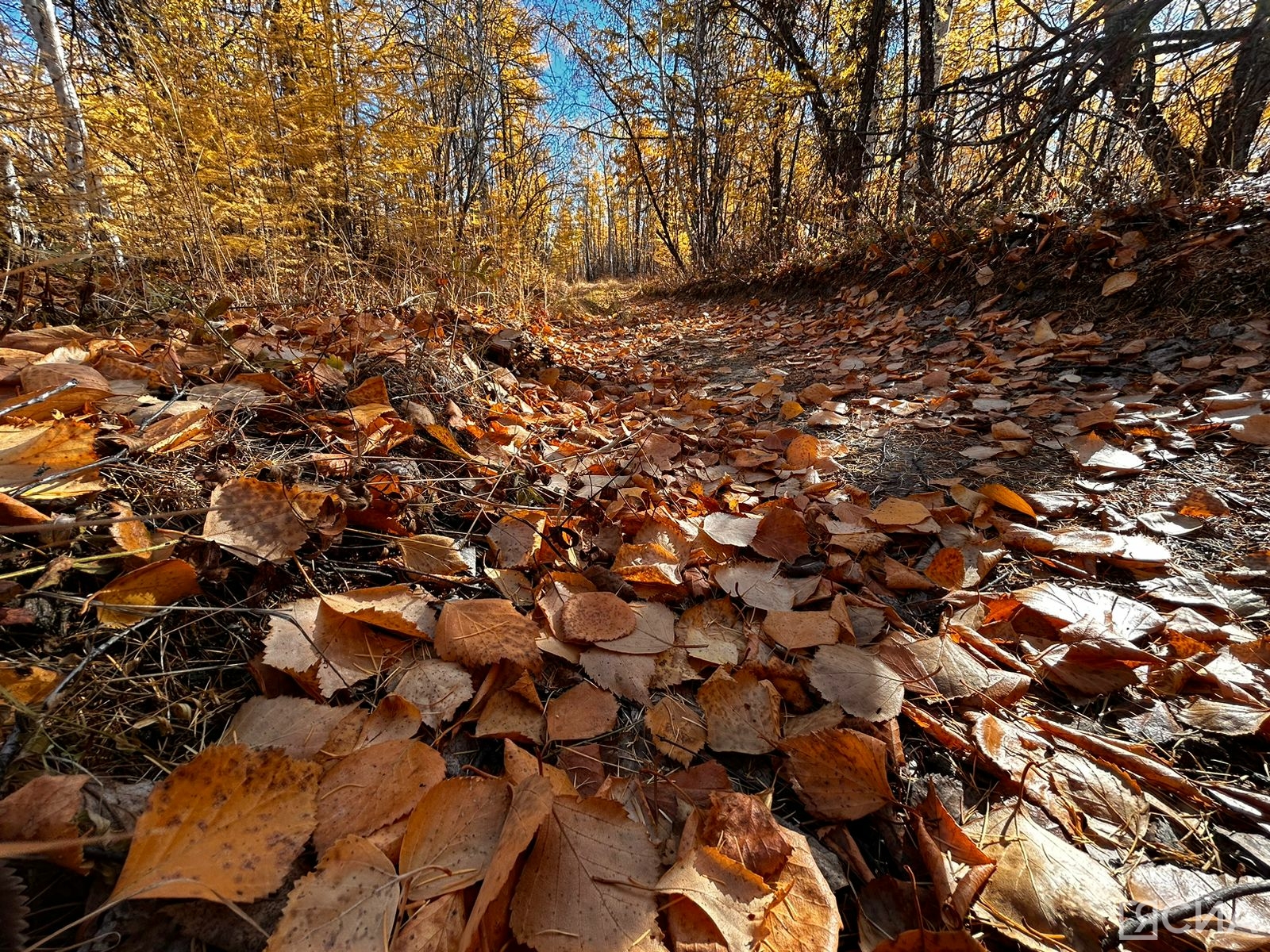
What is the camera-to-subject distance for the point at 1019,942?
0.52 meters

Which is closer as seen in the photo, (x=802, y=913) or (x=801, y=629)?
(x=802, y=913)

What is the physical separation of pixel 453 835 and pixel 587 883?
0.16 meters

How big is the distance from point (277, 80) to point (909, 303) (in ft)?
16.4

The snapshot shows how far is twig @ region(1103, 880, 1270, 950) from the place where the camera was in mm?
526

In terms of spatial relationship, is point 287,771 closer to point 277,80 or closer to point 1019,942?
point 1019,942

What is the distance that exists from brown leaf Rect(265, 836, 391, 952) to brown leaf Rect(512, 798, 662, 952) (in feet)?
0.42

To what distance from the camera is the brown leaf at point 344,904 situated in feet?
1.53

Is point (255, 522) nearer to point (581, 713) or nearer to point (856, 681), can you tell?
point (581, 713)

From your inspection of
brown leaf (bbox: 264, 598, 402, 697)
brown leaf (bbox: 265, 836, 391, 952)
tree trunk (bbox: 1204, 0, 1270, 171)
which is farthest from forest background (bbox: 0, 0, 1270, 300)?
brown leaf (bbox: 265, 836, 391, 952)

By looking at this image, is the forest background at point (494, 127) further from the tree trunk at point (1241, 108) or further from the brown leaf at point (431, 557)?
the brown leaf at point (431, 557)

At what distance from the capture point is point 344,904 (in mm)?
494

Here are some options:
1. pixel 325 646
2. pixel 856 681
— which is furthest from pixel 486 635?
pixel 856 681

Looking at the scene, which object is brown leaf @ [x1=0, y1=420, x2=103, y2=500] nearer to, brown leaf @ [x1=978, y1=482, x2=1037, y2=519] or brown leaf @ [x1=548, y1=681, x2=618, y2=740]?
brown leaf @ [x1=548, y1=681, x2=618, y2=740]

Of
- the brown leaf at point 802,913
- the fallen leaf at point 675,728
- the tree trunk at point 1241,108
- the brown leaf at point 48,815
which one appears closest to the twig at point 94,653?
the brown leaf at point 48,815
